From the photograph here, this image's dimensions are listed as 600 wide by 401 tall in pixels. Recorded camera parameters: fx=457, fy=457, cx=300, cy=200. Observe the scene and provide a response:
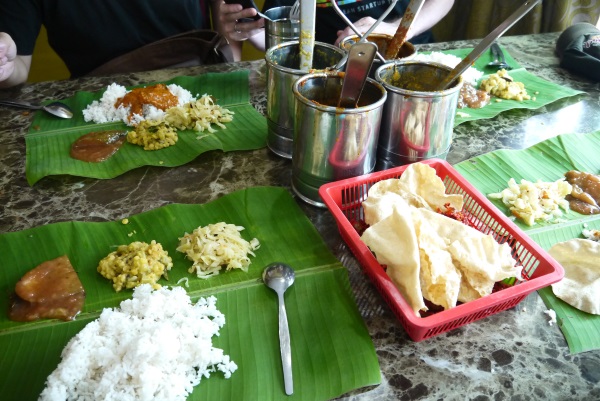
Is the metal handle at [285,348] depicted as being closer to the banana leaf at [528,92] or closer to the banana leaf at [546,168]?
the banana leaf at [546,168]

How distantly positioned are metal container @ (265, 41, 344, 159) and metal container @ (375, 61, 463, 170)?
28 cm

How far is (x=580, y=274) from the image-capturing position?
1.39 metres

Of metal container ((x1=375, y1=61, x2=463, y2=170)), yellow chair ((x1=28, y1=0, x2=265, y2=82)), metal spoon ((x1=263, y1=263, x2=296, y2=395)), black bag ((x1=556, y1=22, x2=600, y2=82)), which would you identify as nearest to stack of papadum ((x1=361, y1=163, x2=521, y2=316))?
metal spoon ((x1=263, y1=263, x2=296, y2=395))

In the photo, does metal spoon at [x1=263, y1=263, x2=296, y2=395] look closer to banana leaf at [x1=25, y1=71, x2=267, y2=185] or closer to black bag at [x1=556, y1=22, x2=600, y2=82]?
banana leaf at [x1=25, y1=71, x2=267, y2=185]

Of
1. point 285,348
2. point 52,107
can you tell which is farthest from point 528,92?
point 52,107

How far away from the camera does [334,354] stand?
1203 mm

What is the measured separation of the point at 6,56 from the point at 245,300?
1.88m

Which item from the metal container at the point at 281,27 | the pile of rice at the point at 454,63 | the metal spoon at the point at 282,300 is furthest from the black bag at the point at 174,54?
the metal spoon at the point at 282,300

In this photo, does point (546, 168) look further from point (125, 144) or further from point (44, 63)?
point (44, 63)

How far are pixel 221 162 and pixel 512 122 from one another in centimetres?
144

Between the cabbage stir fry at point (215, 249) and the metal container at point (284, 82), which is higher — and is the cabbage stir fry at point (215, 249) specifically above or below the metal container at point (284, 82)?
below

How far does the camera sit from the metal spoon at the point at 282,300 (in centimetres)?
114

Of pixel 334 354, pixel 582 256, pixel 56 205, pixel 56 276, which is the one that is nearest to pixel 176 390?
pixel 334 354

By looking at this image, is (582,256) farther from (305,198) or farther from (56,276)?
(56,276)
